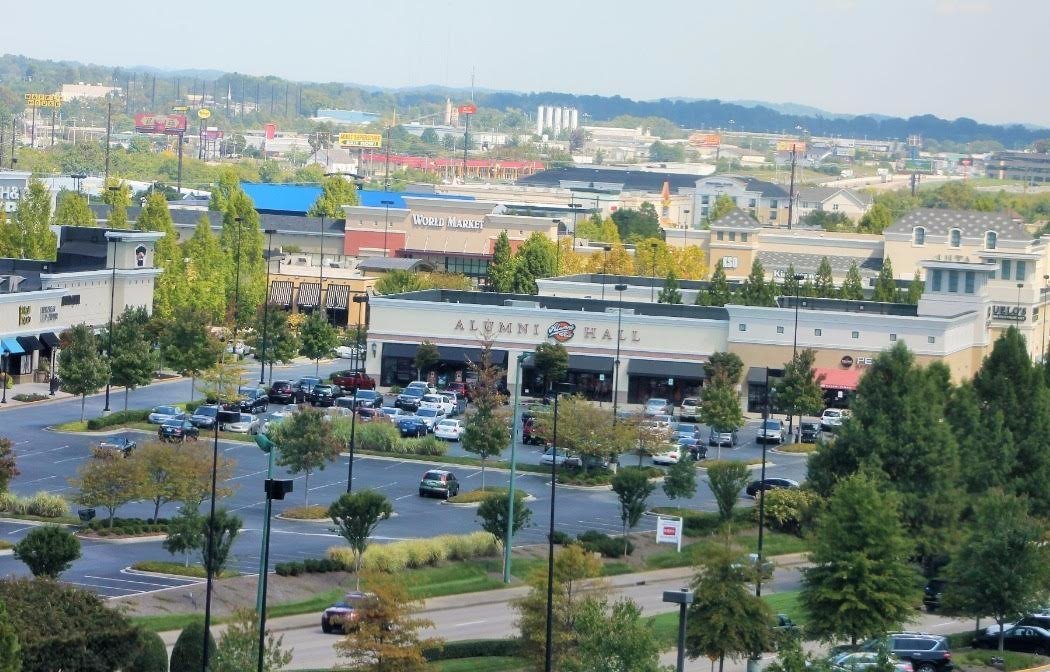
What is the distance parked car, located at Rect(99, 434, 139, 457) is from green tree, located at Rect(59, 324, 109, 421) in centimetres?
389

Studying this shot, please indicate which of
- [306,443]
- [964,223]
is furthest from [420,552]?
[964,223]

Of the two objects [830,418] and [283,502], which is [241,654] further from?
[830,418]

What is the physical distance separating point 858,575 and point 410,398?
115 feet

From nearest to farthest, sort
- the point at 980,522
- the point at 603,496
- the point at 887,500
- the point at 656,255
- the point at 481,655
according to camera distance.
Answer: the point at 481,655
the point at 887,500
the point at 980,522
the point at 603,496
the point at 656,255

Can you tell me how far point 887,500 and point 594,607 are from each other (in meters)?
10.2

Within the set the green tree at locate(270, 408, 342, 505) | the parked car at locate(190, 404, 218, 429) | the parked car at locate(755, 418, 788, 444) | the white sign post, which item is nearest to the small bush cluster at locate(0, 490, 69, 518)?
the green tree at locate(270, 408, 342, 505)

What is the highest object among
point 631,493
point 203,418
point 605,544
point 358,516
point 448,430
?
point 358,516

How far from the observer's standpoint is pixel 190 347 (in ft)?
246

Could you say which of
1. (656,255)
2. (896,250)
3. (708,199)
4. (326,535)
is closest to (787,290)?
(656,255)

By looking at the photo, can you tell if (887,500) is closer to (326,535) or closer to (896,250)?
(326,535)

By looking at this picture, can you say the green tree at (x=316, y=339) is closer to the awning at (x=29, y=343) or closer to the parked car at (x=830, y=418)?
the awning at (x=29, y=343)

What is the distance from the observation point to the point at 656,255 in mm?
109125

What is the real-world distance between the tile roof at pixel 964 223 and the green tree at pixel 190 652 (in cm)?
8014

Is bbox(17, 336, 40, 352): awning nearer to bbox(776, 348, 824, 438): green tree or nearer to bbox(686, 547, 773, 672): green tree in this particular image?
bbox(776, 348, 824, 438): green tree
